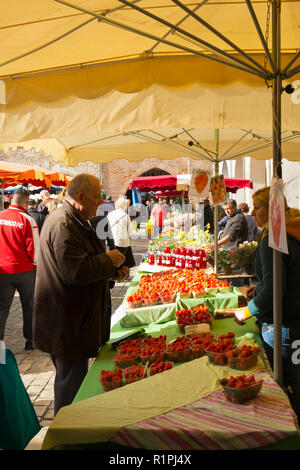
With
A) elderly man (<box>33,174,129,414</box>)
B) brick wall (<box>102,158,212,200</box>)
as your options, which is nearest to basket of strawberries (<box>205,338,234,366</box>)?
elderly man (<box>33,174,129,414</box>)

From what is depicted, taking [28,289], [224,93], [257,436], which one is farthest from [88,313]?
[28,289]

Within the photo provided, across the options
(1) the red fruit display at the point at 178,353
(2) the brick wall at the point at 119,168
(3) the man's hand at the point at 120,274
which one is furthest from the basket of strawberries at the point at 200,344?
(2) the brick wall at the point at 119,168

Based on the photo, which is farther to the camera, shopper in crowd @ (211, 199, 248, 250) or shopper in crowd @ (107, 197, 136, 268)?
shopper in crowd @ (107, 197, 136, 268)

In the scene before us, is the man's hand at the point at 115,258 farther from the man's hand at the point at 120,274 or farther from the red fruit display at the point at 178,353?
the red fruit display at the point at 178,353

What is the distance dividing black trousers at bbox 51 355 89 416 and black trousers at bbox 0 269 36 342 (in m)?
2.96

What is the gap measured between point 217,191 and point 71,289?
13.4 feet

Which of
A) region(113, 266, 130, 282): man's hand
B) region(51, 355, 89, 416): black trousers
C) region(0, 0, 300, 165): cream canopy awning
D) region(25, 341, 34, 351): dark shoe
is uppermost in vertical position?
region(0, 0, 300, 165): cream canopy awning

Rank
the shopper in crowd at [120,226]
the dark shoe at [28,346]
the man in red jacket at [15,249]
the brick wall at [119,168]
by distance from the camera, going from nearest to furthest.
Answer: the man in red jacket at [15,249], the dark shoe at [28,346], the shopper in crowd at [120,226], the brick wall at [119,168]

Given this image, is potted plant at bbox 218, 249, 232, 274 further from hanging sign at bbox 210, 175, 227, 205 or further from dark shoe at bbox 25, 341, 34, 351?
dark shoe at bbox 25, 341, 34, 351

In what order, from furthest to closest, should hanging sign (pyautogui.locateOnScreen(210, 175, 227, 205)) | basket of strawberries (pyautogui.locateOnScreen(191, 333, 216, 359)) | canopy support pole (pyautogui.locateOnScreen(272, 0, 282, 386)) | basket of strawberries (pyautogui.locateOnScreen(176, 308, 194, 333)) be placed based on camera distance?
hanging sign (pyautogui.locateOnScreen(210, 175, 227, 205)) < basket of strawberries (pyautogui.locateOnScreen(176, 308, 194, 333)) < basket of strawberries (pyautogui.locateOnScreen(191, 333, 216, 359)) < canopy support pole (pyautogui.locateOnScreen(272, 0, 282, 386))

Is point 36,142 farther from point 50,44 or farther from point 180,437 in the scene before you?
point 180,437

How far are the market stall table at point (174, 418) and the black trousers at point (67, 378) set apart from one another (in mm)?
675

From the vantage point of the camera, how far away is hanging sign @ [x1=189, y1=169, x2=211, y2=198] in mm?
6910

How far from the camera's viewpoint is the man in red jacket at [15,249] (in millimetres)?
5859
